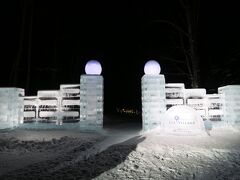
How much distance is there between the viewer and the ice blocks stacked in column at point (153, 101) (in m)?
13.1

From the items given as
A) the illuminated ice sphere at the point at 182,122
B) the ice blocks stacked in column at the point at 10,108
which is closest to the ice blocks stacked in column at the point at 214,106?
the illuminated ice sphere at the point at 182,122

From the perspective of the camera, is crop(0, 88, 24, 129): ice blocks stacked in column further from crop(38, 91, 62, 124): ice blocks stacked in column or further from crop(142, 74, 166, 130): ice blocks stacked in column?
crop(142, 74, 166, 130): ice blocks stacked in column

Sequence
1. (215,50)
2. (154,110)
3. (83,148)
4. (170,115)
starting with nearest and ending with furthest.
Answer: (83,148), (170,115), (154,110), (215,50)

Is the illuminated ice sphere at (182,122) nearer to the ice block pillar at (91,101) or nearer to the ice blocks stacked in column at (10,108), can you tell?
the ice block pillar at (91,101)

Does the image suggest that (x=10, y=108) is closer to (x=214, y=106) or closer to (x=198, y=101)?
(x=198, y=101)

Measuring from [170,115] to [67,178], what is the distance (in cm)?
547

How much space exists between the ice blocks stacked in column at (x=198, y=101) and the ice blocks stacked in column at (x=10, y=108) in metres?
8.02

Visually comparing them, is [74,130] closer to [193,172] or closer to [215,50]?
[193,172]

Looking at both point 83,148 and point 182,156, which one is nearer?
point 182,156

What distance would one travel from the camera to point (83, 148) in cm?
1012

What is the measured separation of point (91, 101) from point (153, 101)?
2.83 m

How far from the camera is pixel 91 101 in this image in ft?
44.5

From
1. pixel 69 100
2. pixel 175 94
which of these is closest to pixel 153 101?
pixel 175 94

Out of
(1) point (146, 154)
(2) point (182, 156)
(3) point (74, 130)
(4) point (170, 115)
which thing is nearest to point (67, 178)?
(1) point (146, 154)
